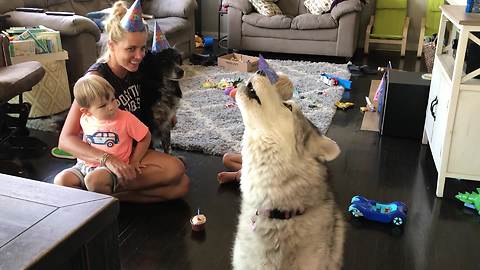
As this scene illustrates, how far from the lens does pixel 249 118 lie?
4.91ft

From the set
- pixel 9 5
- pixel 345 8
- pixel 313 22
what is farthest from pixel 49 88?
pixel 345 8

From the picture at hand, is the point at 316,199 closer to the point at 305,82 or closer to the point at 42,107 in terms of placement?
the point at 42,107

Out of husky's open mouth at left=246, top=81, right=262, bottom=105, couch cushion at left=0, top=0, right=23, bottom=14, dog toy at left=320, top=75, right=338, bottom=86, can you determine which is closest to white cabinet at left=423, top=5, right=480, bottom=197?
husky's open mouth at left=246, top=81, right=262, bottom=105

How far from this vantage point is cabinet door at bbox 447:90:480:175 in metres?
2.50

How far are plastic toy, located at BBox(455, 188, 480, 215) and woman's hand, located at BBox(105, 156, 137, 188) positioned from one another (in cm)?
175

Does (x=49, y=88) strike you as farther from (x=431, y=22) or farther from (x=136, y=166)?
(x=431, y=22)

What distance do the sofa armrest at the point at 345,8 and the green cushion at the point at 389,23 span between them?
2.72 ft

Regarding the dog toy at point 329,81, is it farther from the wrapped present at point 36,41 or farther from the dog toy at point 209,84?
the wrapped present at point 36,41

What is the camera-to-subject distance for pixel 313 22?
5.71 m

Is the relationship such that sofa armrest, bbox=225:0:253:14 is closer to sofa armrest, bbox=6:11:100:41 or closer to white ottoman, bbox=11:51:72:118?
sofa armrest, bbox=6:11:100:41

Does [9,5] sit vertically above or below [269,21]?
above

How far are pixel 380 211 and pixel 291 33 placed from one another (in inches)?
150

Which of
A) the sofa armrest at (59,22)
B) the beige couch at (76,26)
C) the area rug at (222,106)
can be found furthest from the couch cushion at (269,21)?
the sofa armrest at (59,22)

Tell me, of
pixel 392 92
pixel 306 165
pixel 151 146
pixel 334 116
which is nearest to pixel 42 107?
pixel 151 146
